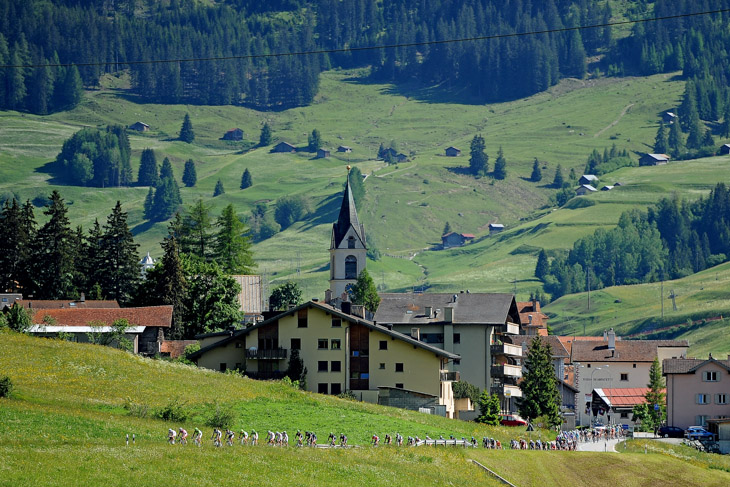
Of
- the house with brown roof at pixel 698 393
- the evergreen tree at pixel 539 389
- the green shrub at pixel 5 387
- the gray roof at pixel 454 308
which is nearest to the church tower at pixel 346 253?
the gray roof at pixel 454 308

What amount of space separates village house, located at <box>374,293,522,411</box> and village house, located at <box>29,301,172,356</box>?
17288 millimetres

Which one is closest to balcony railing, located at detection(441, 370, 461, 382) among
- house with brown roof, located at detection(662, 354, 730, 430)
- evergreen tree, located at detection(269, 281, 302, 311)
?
house with brown roof, located at detection(662, 354, 730, 430)

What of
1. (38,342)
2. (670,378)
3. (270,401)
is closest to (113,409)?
(270,401)

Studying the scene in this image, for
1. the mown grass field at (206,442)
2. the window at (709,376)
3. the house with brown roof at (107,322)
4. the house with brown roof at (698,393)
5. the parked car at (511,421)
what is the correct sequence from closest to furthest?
the mown grass field at (206,442) < the parked car at (511,421) < the house with brown roof at (107,322) < the house with brown roof at (698,393) < the window at (709,376)

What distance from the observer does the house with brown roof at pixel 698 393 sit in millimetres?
115625

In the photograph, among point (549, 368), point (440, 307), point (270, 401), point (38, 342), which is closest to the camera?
point (270, 401)

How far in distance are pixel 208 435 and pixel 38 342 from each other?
78.0ft

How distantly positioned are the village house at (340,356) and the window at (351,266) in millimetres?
97381

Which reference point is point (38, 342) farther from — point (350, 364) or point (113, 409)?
point (350, 364)

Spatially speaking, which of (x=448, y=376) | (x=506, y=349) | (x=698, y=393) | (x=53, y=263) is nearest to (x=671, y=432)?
(x=698, y=393)

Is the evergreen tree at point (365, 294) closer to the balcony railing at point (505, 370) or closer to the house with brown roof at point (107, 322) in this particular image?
the balcony railing at point (505, 370)

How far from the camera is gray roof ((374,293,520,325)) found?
11081 centimetres

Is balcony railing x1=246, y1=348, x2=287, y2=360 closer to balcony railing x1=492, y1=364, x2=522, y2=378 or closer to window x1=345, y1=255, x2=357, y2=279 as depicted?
balcony railing x1=492, y1=364, x2=522, y2=378

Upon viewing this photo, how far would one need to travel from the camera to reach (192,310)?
120 meters
